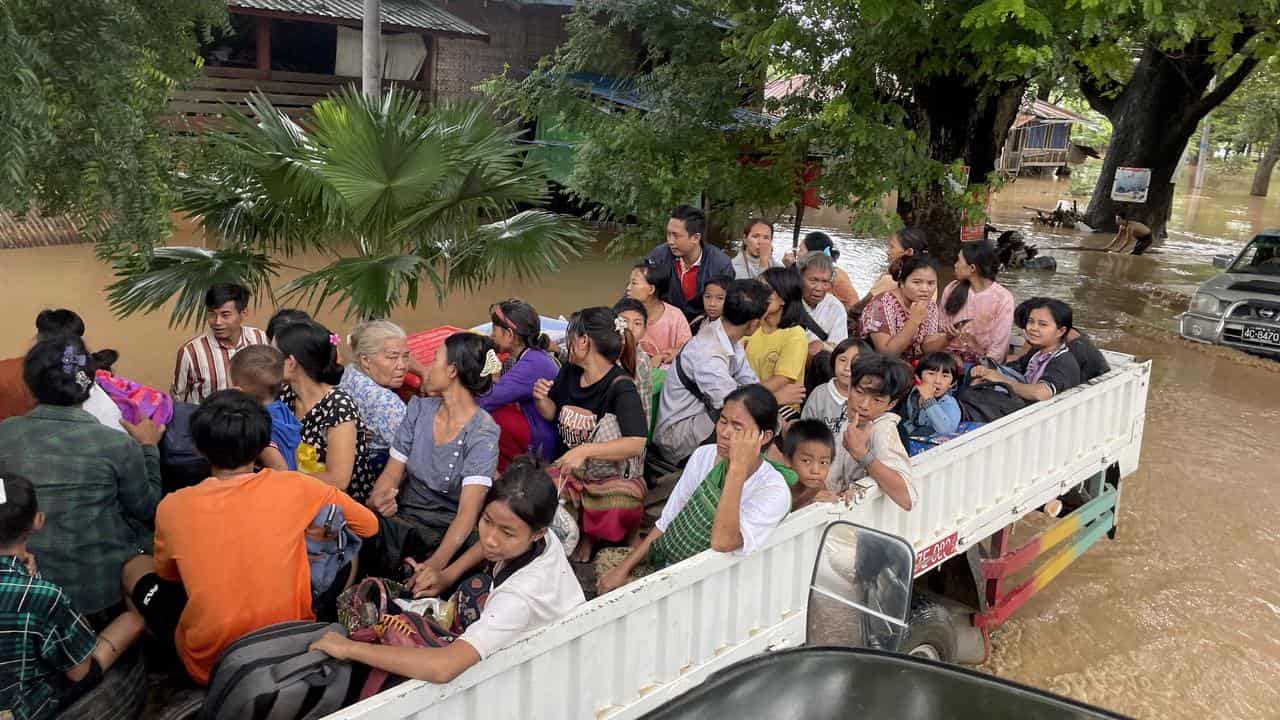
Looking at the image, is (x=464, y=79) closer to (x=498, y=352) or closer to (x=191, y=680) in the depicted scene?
(x=498, y=352)

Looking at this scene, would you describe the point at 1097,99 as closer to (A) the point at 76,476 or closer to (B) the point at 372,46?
(B) the point at 372,46

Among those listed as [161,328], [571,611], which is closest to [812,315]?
[571,611]

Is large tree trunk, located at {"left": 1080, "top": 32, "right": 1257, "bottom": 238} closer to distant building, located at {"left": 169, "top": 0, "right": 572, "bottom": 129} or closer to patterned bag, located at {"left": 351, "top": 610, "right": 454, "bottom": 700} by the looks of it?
distant building, located at {"left": 169, "top": 0, "right": 572, "bottom": 129}

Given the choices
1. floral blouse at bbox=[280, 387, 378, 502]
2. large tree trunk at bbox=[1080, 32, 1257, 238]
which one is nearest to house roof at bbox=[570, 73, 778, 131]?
large tree trunk at bbox=[1080, 32, 1257, 238]

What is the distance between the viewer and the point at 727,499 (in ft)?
10.8

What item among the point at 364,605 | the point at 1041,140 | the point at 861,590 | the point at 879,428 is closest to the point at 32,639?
the point at 364,605

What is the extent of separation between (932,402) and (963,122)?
7.60 m

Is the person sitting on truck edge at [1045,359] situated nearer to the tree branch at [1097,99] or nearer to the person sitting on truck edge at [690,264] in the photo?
the person sitting on truck edge at [690,264]

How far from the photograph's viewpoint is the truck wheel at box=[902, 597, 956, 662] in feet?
14.2

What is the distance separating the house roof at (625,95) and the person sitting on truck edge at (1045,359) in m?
7.72

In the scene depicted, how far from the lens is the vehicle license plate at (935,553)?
14.3 feet

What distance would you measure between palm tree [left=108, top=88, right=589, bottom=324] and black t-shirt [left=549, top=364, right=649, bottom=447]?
149cm

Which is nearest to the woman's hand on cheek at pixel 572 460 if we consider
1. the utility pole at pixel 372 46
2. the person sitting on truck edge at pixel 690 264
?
the person sitting on truck edge at pixel 690 264

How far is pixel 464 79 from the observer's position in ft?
58.4
